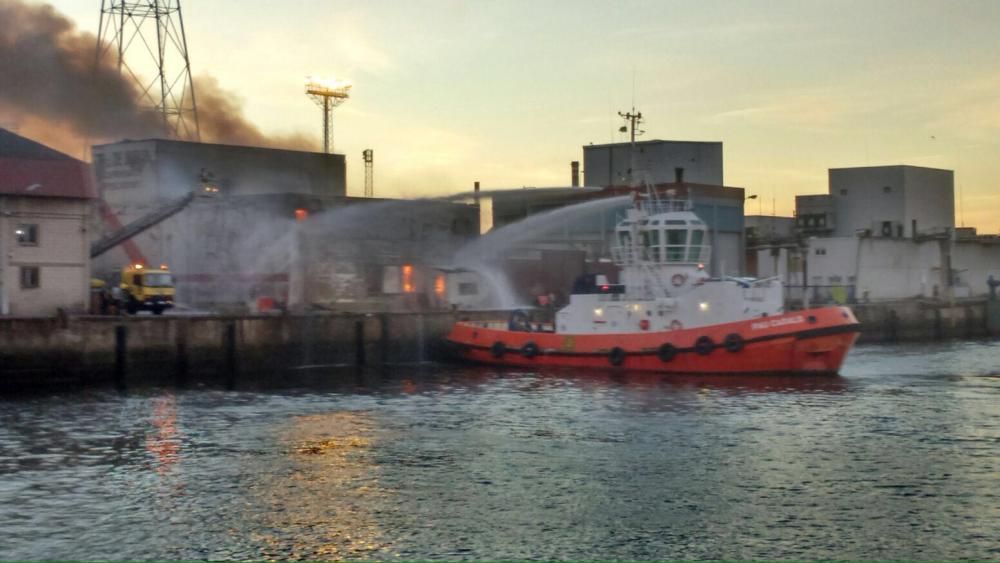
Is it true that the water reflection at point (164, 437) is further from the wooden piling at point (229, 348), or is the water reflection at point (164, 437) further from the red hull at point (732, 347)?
the red hull at point (732, 347)

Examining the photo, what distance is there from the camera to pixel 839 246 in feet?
273

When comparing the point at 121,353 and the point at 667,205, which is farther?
the point at 667,205

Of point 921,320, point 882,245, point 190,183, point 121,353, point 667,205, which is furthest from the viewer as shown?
point 882,245

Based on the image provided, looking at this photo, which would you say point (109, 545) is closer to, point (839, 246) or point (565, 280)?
point (565, 280)

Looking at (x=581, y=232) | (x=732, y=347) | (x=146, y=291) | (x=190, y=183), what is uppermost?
(x=190, y=183)

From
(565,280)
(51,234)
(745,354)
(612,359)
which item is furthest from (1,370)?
(565,280)

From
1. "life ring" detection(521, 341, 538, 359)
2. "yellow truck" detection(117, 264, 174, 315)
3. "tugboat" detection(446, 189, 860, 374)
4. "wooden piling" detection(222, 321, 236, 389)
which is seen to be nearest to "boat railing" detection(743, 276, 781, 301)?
"tugboat" detection(446, 189, 860, 374)

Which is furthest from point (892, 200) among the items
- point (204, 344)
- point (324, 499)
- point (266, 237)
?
point (324, 499)

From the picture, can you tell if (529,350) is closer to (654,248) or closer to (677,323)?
(677,323)

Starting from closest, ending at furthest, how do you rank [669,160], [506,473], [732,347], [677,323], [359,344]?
[506,473] → [732,347] → [677,323] → [359,344] → [669,160]

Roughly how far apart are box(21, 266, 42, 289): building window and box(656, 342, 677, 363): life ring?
26.0 m

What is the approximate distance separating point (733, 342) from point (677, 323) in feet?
9.45

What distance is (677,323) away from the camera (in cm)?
4672

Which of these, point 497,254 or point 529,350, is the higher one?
point 497,254
